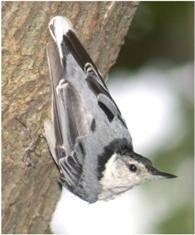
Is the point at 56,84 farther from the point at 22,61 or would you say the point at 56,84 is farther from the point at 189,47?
the point at 189,47

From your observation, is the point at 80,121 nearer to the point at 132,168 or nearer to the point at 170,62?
the point at 132,168

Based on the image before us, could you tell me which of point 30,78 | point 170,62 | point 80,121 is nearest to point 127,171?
point 80,121

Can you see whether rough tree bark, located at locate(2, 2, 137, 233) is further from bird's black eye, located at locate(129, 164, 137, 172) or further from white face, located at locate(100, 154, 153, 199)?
bird's black eye, located at locate(129, 164, 137, 172)

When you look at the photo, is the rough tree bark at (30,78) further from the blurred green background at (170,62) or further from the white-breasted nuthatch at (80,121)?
the blurred green background at (170,62)

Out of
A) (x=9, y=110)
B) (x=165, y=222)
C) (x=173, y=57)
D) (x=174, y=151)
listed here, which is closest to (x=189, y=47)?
(x=173, y=57)

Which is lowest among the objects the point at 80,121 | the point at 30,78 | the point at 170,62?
the point at 170,62
